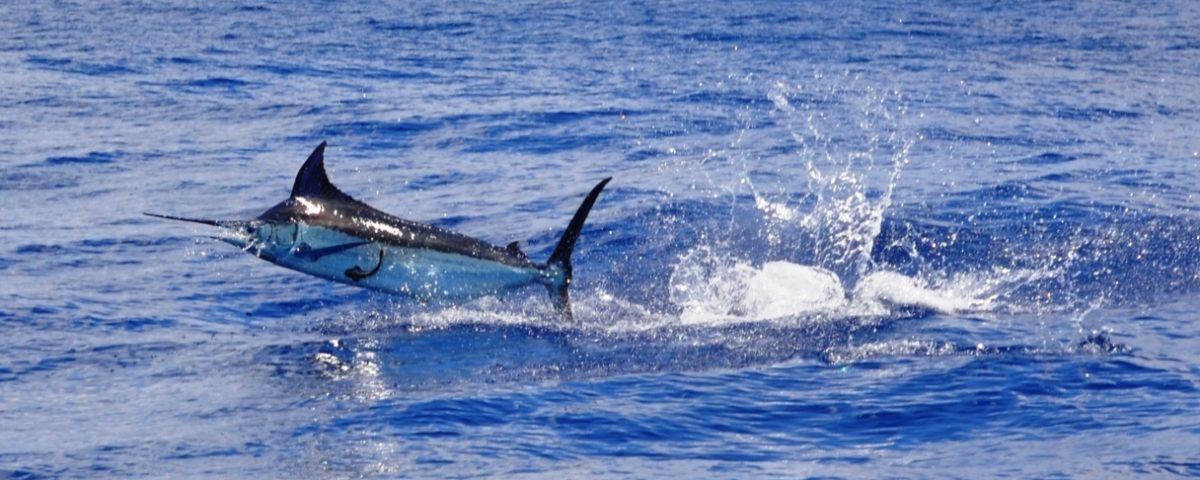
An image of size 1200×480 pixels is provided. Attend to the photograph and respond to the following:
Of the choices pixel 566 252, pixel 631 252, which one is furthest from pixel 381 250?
pixel 631 252

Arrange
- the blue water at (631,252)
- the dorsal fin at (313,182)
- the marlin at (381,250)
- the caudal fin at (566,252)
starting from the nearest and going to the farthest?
the blue water at (631,252) < the marlin at (381,250) < the caudal fin at (566,252) < the dorsal fin at (313,182)

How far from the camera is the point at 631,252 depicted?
12.4 m

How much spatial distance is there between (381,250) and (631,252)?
12.1 feet

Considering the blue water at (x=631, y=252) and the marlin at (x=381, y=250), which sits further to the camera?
the marlin at (x=381, y=250)

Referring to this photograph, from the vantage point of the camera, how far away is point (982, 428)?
7.88 meters

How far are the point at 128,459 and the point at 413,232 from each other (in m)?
2.23

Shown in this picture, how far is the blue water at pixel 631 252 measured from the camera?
780 cm

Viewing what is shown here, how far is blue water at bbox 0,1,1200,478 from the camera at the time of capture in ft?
25.6

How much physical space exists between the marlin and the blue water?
1.48ft

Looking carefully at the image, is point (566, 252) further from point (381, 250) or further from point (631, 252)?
point (631, 252)

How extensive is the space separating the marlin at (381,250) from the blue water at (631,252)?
45 centimetres

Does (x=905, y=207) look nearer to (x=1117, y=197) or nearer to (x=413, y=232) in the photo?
(x=1117, y=197)

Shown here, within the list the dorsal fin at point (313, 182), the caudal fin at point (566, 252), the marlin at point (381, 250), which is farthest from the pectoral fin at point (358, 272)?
the caudal fin at point (566, 252)

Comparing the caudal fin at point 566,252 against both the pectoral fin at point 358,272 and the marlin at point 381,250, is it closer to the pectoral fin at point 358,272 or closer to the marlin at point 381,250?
the marlin at point 381,250
